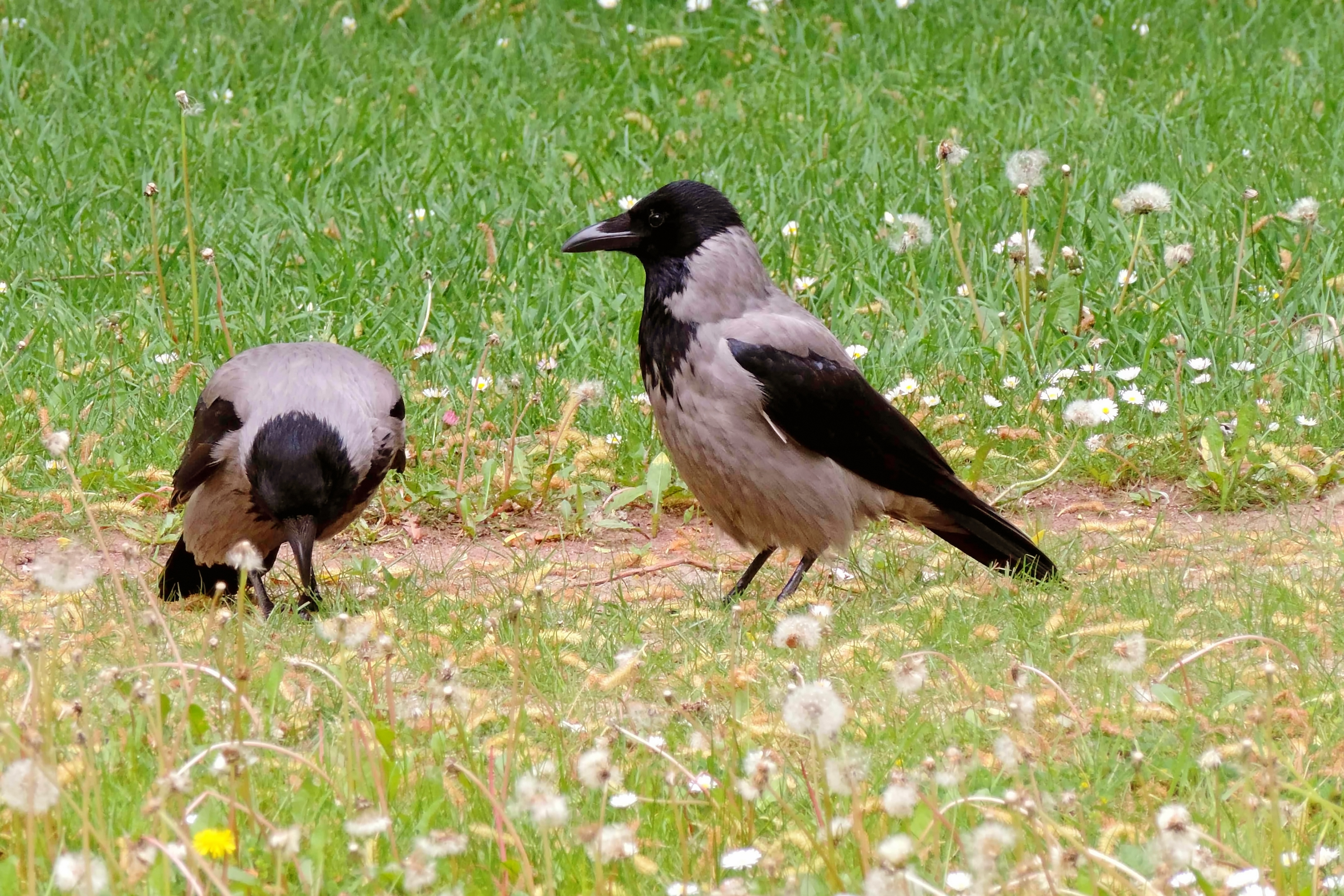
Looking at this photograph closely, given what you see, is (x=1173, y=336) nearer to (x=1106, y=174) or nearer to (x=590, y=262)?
(x=1106, y=174)

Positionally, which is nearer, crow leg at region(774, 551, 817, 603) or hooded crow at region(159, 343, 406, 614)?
hooded crow at region(159, 343, 406, 614)

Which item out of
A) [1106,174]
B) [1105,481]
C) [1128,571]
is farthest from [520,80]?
[1128,571]

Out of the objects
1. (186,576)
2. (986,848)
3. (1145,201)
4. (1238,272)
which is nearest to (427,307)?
(186,576)

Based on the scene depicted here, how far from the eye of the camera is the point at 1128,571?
503 centimetres

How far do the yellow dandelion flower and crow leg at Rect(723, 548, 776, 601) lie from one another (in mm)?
2713

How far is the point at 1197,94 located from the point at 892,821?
710 centimetres

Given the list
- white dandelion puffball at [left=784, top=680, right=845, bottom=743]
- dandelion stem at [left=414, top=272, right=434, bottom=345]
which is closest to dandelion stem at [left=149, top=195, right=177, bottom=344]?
dandelion stem at [left=414, top=272, right=434, bottom=345]

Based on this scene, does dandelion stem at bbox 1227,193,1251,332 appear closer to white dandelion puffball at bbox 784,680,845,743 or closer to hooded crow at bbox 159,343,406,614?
hooded crow at bbox 159,343,406,614

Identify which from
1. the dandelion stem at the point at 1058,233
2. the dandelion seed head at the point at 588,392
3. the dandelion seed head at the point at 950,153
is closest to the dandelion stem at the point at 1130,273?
the dandelion stem at the point at 1058,233

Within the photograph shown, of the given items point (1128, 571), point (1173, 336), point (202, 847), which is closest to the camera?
point (202, 847)

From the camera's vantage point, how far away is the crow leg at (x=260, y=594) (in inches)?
197

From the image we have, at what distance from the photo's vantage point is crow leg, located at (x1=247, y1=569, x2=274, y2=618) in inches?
197

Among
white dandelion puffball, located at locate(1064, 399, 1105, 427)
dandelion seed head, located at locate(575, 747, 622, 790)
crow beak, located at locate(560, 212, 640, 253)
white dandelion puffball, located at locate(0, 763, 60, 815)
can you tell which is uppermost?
crow beak, located at locate(560, 212, 640, 253)

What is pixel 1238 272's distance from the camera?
6.67m
